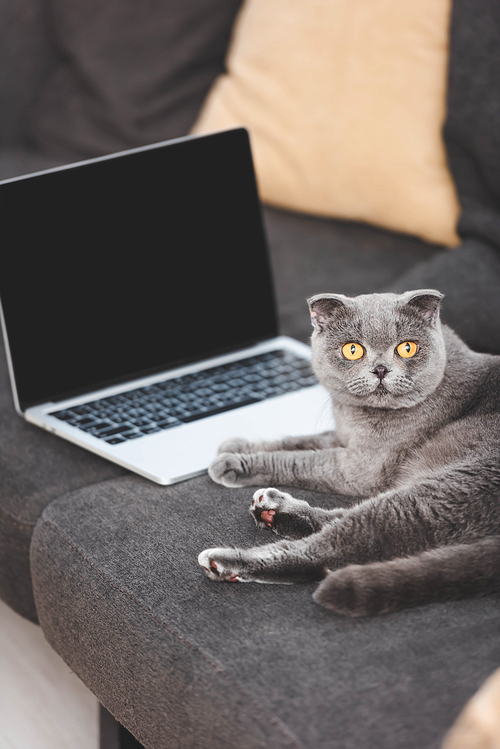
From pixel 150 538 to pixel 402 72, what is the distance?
1155mm

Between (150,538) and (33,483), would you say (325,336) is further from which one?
(33,483)

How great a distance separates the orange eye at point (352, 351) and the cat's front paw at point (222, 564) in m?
0.28

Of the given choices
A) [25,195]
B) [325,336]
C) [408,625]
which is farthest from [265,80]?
[408,625]

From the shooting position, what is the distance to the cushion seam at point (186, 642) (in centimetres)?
70

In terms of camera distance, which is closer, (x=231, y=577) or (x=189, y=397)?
(x=231, y=577)

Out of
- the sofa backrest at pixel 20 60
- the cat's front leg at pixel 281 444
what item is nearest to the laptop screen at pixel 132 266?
the cat's front leg at pixel 281 444

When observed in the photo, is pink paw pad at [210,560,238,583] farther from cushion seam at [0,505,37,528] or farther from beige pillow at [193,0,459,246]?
beige pillow at [193,0,459,246]

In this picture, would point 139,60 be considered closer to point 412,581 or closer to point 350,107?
point 350,107

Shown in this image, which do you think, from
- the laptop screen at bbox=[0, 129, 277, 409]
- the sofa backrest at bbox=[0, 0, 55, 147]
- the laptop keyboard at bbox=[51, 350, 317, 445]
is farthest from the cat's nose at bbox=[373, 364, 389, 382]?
the sofa backrest at bbox=[0, 0, 55, 147]

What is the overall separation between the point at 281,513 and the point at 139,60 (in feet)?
4.98

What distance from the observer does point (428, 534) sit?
884 millimetres

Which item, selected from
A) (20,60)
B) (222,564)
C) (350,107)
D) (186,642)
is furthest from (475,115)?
(20,60)

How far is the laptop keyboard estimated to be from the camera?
1.20 m

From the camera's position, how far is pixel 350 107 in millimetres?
1694
